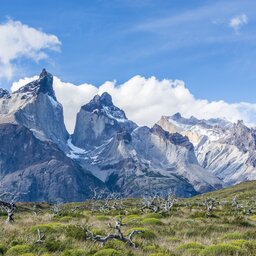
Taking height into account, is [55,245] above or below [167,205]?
above

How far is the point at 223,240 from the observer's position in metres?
22.1

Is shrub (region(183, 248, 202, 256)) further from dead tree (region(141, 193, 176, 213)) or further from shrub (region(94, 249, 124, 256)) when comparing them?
dead tree (region(141, 193, 176, 213))

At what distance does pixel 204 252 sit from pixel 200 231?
8.89 meters

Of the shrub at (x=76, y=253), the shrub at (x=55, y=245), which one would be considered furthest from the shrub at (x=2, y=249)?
the shrub at (x=76, y=253)

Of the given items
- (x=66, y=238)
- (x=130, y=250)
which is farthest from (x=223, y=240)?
(x=66, y=238)

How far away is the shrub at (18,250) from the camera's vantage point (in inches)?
660

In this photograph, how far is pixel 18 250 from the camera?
56.2 ft

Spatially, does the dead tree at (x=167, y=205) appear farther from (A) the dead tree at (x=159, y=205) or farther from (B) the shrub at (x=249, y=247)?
(B) the shrub at (x=249, y=247)

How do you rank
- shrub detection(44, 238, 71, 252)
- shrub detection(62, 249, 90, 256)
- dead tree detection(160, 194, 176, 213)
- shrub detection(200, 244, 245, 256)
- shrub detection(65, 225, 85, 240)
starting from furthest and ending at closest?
dead tree detection(160, 194, 176, 213) < shrub detection(65, 225, 85, 240) < shrub detection(44, 238, 71, 252) < shrub detection(200, 244, 245, 256) < shrub detection(62, 249, 90, 256)

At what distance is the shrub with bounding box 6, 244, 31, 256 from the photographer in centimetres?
1677

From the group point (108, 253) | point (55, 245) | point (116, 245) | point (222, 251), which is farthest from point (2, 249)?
point (222, 251)

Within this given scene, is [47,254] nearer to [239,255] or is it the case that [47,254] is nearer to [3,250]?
[3,250]

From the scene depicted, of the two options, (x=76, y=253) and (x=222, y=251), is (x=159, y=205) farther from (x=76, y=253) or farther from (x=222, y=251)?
(x=76, y=253)

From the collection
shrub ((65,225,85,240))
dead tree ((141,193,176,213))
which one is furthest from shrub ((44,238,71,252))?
dead tree ((141,193,176,213))
